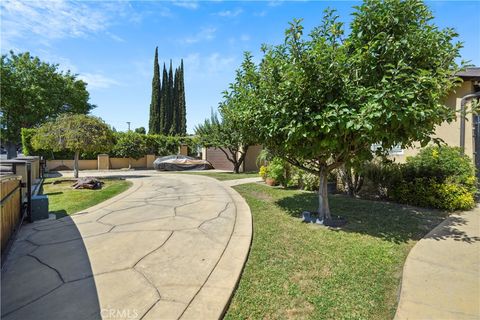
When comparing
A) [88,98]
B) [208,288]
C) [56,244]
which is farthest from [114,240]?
[88,98]

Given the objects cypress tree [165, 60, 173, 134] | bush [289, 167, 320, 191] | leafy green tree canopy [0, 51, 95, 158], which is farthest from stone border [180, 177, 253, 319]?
cypress tree [165, 60, 173, 134]

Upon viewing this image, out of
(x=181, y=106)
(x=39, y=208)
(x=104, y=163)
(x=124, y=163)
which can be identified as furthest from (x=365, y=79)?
(x=181, y=106)

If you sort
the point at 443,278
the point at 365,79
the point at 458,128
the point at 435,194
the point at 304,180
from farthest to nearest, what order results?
the point at 304,180 < the point at 458,128 < the point at 435,194 < the point at 365,79 < the point at 443,278

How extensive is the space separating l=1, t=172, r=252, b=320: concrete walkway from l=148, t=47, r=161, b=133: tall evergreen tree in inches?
1304

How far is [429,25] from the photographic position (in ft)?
14.5

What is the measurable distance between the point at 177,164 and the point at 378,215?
15688 mm

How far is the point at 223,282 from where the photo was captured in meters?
2.90

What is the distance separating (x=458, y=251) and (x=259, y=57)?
5185 mm

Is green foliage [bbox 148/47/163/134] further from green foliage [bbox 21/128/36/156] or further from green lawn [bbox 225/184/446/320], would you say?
green lawn [bbox 225/184/446/320]

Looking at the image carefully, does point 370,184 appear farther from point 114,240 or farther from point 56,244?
point 56,244

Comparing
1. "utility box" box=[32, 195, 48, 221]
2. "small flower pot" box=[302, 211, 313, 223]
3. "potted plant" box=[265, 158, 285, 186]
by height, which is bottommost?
"small flower pot" box=[302, 211, 313, 223]

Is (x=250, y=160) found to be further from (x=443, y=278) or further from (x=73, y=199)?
(x=443, y=278)

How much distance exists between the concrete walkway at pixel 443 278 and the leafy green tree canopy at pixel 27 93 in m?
30.5

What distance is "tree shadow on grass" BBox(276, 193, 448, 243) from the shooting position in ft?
15.6
